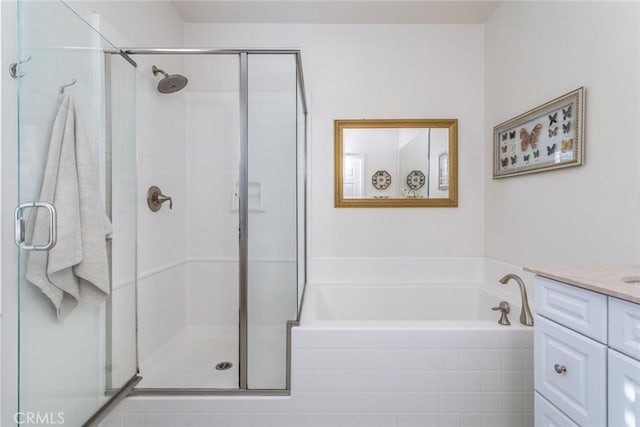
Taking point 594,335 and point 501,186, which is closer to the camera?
point 594,335

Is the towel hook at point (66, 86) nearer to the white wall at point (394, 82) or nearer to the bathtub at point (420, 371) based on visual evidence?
the bathtub at point (420, 371)

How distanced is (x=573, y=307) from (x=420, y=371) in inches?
29.7

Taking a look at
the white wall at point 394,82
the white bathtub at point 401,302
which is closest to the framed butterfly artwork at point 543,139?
the white wall at point 394,82

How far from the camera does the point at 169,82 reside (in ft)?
6.33

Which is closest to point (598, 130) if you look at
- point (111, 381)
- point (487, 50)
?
point (487, 50)

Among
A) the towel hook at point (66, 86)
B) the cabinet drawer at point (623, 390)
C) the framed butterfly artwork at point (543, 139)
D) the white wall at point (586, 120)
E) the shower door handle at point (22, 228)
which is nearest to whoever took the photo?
the cabinet drawer at point (623, 390)

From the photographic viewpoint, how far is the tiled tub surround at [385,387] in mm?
1438

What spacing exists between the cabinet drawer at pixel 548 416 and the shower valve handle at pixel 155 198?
2118 millimetres

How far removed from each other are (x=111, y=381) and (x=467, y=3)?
122 inches

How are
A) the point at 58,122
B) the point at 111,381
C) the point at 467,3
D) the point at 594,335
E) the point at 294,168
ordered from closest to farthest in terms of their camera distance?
the point at 594,335 < the point at 58,122 < the point at 111,381 < the point at 294,168 < the point at 467,3

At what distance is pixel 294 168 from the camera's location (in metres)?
1.73

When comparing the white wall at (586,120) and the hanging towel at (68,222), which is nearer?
the hanging towel at (68,222)

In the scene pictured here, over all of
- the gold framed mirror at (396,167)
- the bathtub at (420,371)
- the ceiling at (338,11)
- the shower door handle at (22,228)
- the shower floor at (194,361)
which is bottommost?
the shower floor at (194,361)

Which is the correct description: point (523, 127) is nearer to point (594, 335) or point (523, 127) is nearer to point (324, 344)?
point (594, 335)
